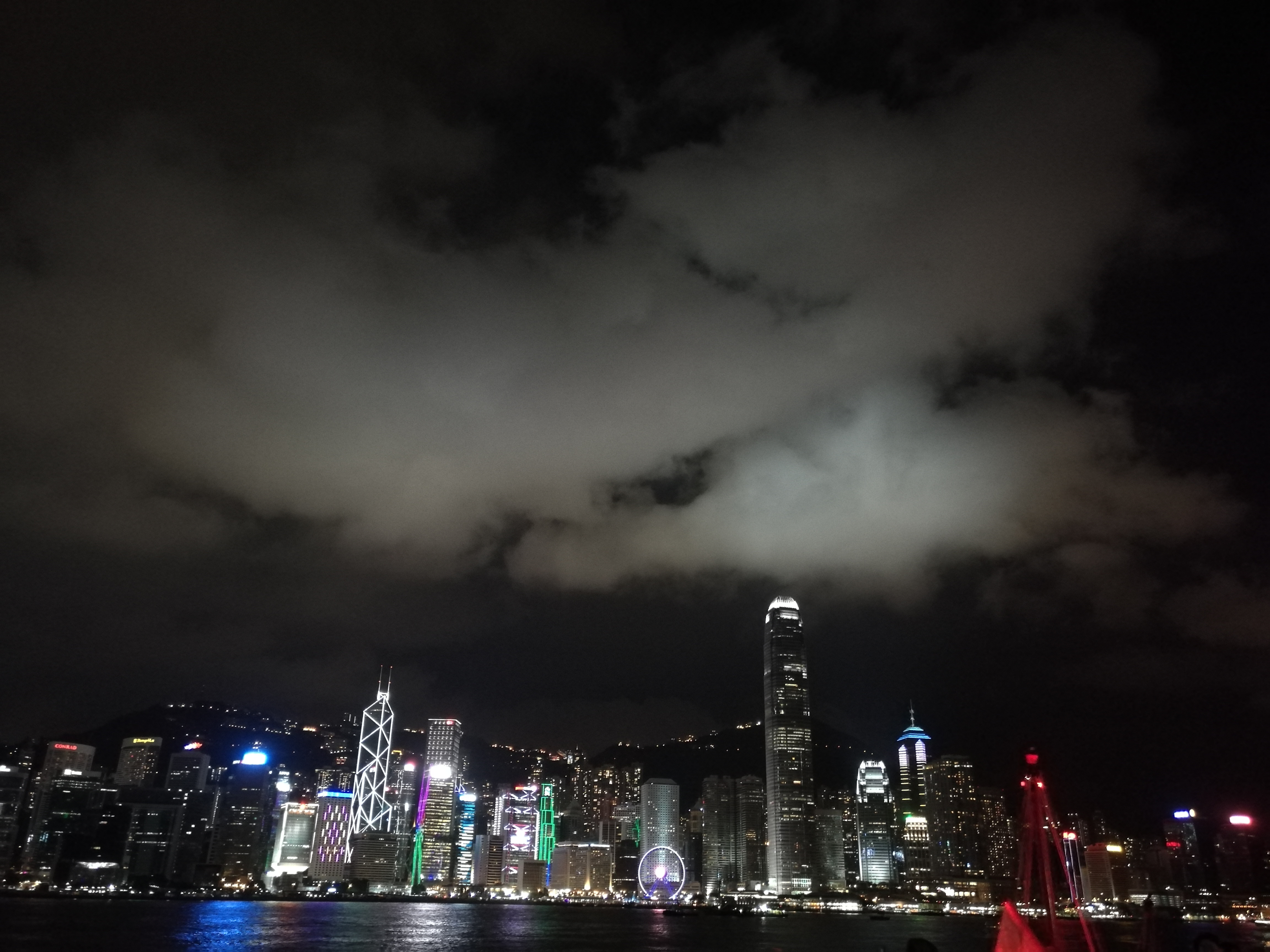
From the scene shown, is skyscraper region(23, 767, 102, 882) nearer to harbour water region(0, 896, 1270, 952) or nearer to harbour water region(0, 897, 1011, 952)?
harbour water region(0, 896, 1270, 952)

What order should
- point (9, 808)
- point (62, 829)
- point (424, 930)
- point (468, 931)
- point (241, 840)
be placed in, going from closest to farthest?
point (468, 931), point (424, 930), point (9, 808), point (62, 829), point (241, 840)

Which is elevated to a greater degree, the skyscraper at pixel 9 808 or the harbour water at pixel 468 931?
the skyscraper at pixel 9 808

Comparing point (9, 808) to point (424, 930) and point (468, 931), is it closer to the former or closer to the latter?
point (424, 930)

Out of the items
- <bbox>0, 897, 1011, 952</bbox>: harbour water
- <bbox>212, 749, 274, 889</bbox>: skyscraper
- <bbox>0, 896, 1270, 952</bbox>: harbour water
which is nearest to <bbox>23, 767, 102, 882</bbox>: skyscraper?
<bbox>212, 749, 274, 889</bbox>: skyscraper

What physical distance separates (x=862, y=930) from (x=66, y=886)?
153477 mm

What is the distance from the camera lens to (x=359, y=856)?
196 m

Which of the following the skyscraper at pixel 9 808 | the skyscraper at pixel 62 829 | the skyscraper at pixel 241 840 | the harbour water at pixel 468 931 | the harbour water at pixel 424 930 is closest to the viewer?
the harbour water at pixel 468 931

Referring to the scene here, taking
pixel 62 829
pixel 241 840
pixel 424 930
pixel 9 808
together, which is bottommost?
pixel 424 930

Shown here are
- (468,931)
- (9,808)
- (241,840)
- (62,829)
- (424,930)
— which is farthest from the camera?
(241,840)

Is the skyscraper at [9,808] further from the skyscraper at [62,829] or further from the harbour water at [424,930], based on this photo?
the harbour water at [424,930]

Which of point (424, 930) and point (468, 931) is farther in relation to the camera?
point (424, 930)

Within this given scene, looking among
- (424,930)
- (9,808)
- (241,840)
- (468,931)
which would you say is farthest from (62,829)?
(468,931)

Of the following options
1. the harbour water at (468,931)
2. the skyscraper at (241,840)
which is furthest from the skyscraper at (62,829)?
the harbour water at (468,931)

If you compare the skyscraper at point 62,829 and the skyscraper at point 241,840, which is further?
the skyscraper at point 241,840
